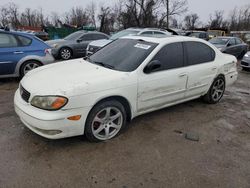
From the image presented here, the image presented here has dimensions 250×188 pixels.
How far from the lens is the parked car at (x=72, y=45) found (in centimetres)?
1095

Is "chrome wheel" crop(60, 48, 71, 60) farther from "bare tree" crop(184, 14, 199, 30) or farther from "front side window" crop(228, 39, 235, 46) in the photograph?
"bare tree" crop(184, 14, 199, 30)

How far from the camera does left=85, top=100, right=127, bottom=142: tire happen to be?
319 cm

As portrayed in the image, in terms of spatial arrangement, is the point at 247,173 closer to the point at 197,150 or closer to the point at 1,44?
the point at 197,150

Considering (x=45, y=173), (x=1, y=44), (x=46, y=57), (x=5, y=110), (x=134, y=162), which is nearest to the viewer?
(x=45, y=173)

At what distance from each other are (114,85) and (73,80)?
59 cm

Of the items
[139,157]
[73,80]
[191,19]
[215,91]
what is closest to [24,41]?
[73,80]

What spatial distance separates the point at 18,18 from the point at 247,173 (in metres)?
65.6

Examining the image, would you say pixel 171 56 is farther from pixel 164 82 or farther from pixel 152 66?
pixel 152 66

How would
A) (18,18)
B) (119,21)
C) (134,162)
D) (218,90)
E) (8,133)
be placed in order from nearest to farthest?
(134,162), (8,133), (218,90), (119,21), (18,18)

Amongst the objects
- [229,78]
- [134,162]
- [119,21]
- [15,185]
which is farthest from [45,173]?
[119,21]

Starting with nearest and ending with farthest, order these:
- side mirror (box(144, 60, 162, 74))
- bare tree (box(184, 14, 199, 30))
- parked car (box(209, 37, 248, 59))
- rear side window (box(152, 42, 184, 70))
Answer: side mirror (box(144, 60, 162, 74)) < rear side window (box(152, 42, 184, 70)) < parked car (box(209, 37, 248, 59)) < bare tree (box(184, 14, 199, 30))

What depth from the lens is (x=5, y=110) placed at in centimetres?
447

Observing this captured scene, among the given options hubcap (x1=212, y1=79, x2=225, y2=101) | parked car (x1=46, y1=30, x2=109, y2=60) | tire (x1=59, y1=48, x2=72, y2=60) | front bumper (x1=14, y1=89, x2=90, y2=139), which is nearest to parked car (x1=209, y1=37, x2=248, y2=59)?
parked car (x1=46, y1=30, x2=109, y2=60)

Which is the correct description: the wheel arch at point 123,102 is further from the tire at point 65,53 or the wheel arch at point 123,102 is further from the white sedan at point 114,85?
the tire at point 65,53
